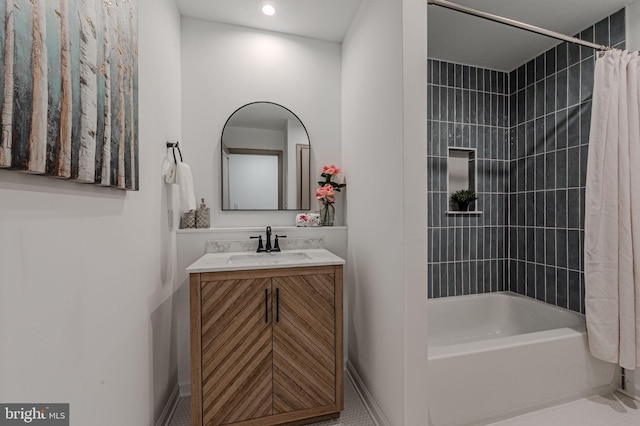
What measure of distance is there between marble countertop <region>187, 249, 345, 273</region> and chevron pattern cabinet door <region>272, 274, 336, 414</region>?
0.08 metres

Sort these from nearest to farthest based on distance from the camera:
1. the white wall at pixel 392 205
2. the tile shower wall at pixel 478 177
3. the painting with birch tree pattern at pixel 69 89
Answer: the painting with birch tree pattern at pixel 69 89
the white wall at pixel 392 205
the tile shower wall at pixel 478 177

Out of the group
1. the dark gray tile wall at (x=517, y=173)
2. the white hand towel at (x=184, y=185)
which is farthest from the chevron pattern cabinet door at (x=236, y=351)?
the dark gray tile wall at (x=517, y=173)

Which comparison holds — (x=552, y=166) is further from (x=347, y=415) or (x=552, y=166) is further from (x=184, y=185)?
(x=184, y=185)

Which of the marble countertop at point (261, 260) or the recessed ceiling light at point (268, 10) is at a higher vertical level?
the recessed ceiling light at point (268, 10)

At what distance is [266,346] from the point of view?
148cm

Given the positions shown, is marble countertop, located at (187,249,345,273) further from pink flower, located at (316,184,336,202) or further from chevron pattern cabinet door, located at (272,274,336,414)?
pink flower, located at (316,184,336,202)

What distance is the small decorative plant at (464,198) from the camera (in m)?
2.48

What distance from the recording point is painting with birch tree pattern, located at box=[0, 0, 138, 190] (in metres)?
0.58

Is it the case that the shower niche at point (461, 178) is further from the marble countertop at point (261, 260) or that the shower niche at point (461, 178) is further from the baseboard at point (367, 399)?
the baseboard at point (367, 399)

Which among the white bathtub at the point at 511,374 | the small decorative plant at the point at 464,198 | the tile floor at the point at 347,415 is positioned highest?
the small decorative plant at the point at 464,198

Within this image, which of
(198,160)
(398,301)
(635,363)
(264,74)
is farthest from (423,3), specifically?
(635,363)

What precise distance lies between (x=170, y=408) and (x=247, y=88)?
2.28 metres
